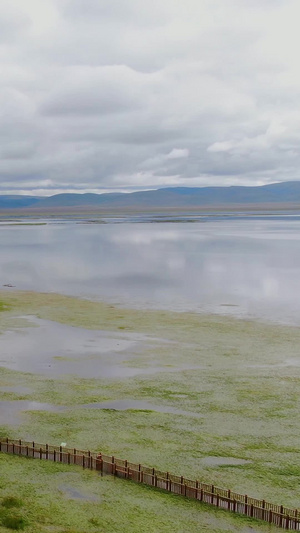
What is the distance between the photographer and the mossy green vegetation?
64.0 ft

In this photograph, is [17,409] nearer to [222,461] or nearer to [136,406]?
[136,406]

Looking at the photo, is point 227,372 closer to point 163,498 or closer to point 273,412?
point 273,412

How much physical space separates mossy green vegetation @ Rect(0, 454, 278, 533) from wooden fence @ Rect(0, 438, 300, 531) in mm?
313

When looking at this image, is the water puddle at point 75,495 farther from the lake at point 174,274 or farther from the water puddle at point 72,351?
the lake at point 174,274

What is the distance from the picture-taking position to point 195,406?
29891 mm

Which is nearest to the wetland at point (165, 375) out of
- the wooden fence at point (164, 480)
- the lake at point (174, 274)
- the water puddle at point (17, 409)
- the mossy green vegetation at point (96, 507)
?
the water puddle at point (17, 409)

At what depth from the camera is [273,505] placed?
20281 millimetres

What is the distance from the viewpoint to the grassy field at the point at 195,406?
23.7 metres

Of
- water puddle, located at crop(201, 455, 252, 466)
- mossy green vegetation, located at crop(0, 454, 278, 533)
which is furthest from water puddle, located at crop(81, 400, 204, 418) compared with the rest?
mossy green vegetation, located at crop(0, 454, 278, 533)

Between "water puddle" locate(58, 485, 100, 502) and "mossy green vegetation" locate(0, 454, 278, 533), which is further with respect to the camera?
"water puddle" locate(58, 485, 100, 502)

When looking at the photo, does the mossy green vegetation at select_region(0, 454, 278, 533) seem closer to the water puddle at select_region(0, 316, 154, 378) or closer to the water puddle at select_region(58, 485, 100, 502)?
the water puddle at select_region(58, 485, 100, 502)

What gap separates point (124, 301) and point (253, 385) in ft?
99.2

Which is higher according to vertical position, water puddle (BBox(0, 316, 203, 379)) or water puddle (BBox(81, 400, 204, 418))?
water puddle (BBox(0, 316, 203, 379))

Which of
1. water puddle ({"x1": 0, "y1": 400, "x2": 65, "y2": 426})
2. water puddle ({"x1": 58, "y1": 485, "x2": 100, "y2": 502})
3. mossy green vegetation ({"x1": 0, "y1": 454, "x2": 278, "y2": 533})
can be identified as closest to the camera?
mossy green vegetation ({"x1": 0, "y1": 454, "x2": 278, "y2": 533})
